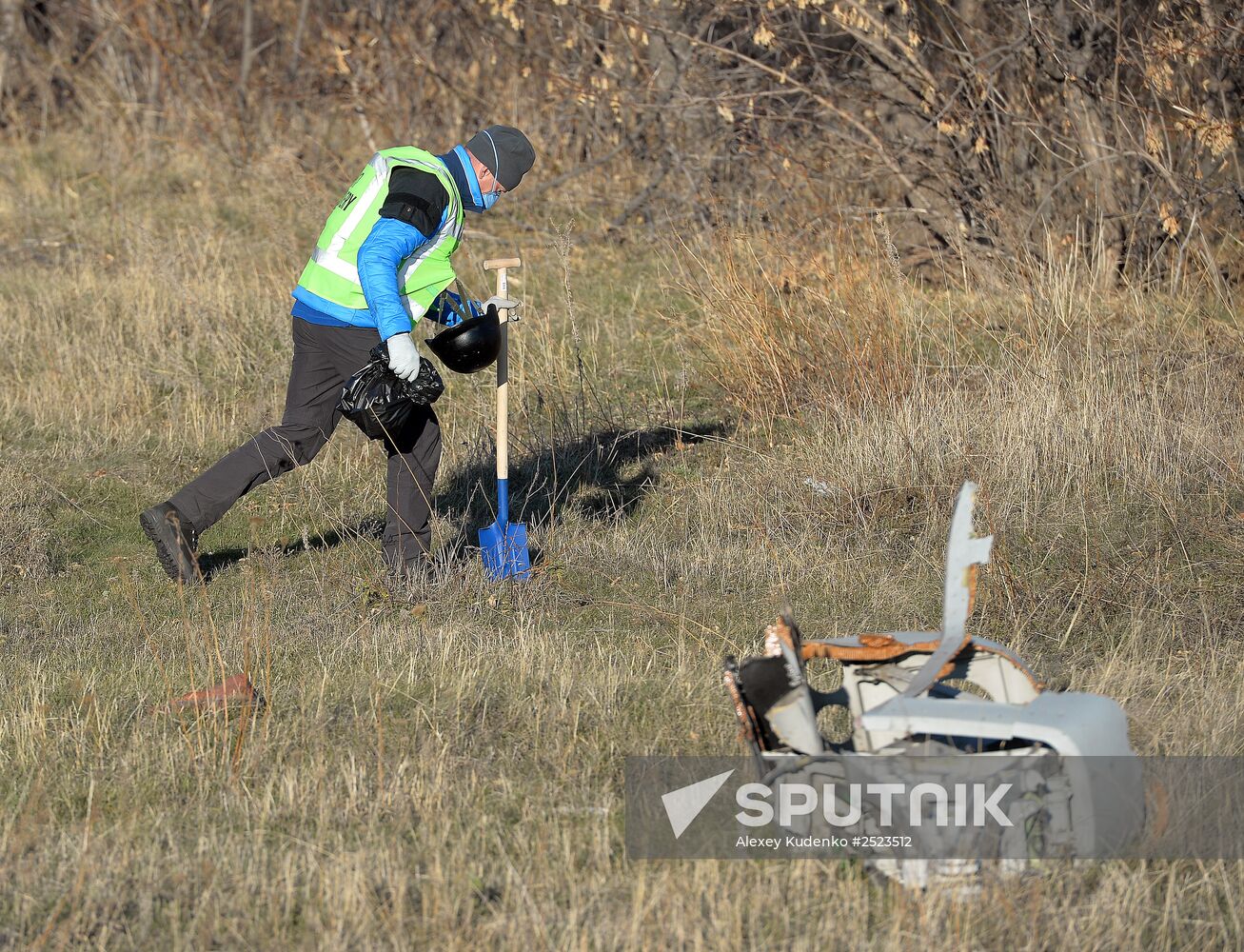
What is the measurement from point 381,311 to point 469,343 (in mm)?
414

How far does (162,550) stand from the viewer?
578cm

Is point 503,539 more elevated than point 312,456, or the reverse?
point 312,456

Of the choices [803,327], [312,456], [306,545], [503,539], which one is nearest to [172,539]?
[312,456]

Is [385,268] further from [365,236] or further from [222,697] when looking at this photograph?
[222,697]

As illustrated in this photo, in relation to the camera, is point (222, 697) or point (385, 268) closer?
point (222, 697)

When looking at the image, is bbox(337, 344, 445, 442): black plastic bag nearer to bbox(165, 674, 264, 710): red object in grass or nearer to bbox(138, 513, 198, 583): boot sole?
bbox(138, 513, 198, 583): boot sole

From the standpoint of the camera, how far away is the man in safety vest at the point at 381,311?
522 centimetres

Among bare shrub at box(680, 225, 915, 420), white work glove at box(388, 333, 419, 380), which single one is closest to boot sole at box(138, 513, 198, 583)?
white work glove at box(388, 333, 419, 380)

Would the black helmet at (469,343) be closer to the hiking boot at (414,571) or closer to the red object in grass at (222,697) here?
the hiking boot at (414,571)

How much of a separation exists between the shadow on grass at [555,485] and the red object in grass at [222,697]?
6.40 feet

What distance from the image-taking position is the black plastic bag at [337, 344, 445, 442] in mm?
5332

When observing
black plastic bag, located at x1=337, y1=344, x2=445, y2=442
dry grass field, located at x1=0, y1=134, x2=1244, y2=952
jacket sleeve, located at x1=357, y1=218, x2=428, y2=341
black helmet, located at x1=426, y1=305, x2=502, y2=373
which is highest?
jacket sleeve, located at x1=357, y1=218, x2=428, y2=341

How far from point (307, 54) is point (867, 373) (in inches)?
353

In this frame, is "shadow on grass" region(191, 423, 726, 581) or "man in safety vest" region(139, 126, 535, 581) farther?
"shadow on grass" region(191, 423, 726, 581)
